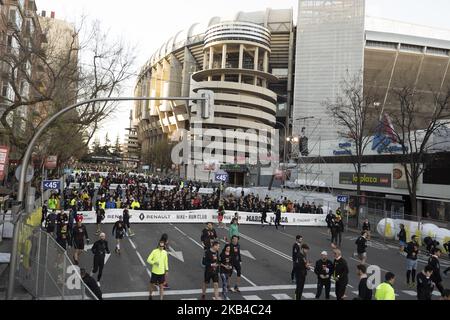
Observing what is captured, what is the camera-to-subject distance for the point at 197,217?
25672 millimetres

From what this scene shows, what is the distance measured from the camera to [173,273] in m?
12.4

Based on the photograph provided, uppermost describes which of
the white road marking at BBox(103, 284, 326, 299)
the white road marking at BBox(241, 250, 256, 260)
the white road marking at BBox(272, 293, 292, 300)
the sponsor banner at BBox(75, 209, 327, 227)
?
the sponsor banner at BBox(75, 209, 327, 227)

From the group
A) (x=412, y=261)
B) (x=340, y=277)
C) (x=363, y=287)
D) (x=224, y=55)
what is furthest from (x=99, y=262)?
(x=224, y=55)

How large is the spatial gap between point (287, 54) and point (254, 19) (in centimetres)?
1229

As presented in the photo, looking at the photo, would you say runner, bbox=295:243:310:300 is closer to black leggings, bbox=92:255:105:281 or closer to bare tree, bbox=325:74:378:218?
black leggings, bbox=92:255:105:281

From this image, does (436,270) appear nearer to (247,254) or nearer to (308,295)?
(308,295)

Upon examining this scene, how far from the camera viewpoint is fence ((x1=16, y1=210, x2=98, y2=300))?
694cm

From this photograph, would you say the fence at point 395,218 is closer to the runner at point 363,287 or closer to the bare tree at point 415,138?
the bare tree at point 415,138

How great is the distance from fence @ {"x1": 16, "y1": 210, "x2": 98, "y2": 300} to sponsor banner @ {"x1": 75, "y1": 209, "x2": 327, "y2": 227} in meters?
12.9

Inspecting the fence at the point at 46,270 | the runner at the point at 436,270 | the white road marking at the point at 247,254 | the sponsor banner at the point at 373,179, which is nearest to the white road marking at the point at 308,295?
the runner at the point at 436,270

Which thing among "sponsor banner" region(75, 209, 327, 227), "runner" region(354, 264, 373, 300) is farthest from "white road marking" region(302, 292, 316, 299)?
"sponsor banner" region(75, 209, 327, 227)

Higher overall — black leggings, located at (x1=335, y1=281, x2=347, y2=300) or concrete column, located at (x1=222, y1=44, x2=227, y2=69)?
concrete column, located at (x1=222, y1=44, x2=227, y2=69)

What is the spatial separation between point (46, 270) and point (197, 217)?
17314 mm

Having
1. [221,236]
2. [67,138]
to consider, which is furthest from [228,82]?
[221,236]
